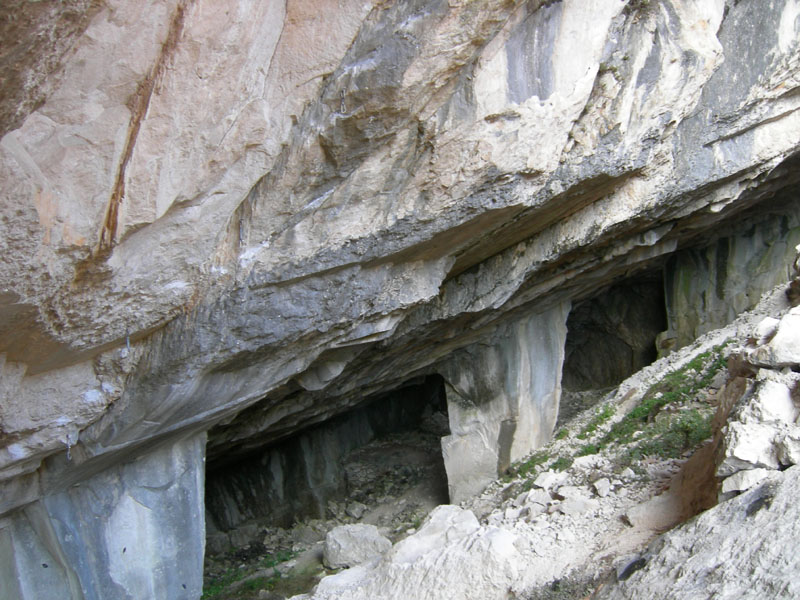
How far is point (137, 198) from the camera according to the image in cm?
342

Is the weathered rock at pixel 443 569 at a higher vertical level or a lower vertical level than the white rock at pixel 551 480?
lower

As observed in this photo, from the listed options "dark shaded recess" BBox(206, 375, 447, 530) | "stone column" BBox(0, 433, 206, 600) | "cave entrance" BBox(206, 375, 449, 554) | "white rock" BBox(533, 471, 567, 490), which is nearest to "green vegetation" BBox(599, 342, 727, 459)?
"white rock" BBox(533, 471, 567, 490)

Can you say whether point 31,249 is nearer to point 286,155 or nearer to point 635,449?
point 286,155

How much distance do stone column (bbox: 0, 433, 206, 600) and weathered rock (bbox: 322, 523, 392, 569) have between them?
1508mm

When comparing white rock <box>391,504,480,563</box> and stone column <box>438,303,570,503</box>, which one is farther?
stone column <box>438,303,570,503</box>

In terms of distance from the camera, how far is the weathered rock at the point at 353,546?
6.95 m

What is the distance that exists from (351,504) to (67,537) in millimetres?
5037

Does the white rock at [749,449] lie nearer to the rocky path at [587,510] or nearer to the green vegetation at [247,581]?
the rocky path at [587,510]

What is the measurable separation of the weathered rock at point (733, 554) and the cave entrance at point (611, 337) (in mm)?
8396

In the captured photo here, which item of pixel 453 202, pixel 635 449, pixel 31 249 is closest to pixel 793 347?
pixel 635 449

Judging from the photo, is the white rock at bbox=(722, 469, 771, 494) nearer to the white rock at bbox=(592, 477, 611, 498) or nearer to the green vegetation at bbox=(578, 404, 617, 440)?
the white rock at bbox=(592, 477, 611, 498)

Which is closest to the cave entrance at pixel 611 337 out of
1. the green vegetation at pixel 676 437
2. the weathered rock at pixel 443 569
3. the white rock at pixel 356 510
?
the white rock at pixel 356 510

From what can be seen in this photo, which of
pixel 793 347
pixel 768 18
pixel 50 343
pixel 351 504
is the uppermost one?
pixel 768 18

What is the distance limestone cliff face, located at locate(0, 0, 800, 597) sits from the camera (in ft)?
10.3
